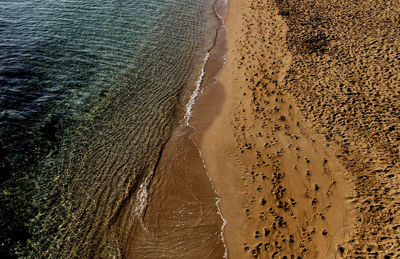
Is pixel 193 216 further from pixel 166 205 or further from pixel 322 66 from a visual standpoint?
pixel 322 66

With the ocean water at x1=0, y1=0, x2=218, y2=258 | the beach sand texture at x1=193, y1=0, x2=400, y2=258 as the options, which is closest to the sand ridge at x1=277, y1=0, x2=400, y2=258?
the beach sand texture at x1=193, y1=0, x2=400, y2=258

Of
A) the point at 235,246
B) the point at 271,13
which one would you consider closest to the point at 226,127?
the point at 235,246

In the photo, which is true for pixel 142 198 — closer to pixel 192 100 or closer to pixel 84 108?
pixel 84 108

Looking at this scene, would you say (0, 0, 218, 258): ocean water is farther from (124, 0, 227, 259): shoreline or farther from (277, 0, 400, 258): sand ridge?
(277, 0, 400, 258): sand ridge

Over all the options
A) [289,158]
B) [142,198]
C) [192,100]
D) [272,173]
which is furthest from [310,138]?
[142,198]

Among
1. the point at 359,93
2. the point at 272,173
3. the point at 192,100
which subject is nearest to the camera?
the point at 272,173

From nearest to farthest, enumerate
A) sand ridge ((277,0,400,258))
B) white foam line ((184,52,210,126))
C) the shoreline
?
sand ridge ((277,0,400,258)) < the shoreline < white foam line ((184,52,210,126))

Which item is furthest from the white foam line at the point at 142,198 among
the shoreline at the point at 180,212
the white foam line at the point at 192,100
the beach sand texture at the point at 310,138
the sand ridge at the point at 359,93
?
the sand ridge at the point at 359,93
